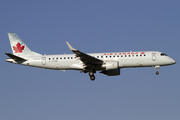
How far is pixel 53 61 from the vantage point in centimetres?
5078

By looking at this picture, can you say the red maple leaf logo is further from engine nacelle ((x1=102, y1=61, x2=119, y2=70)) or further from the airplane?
engine nacelle ((x1=102, y1=61, x2=119, y2=70))

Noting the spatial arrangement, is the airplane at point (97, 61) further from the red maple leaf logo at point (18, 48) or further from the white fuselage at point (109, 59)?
the red maple leaf logo at point (18, 48)

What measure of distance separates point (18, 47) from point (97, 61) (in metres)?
14.0

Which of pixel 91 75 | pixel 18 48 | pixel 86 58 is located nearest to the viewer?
pixel 86 58

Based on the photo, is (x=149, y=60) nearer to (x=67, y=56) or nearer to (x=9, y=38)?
(x=67, y=56)

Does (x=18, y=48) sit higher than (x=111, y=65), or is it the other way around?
(x=18, y=48)

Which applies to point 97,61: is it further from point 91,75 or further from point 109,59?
point 91,75

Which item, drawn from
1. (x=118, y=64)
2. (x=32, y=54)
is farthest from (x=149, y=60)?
(x=32, y=54)

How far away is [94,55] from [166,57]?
36.2ft

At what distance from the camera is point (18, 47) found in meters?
54.0

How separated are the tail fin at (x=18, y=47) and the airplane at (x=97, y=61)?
135 cm

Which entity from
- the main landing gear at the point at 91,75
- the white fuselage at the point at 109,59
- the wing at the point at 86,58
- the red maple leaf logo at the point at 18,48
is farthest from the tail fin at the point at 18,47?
the main landing gear at the point at 91,75

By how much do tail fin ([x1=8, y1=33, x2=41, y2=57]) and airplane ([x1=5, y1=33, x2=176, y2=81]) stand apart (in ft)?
4.41

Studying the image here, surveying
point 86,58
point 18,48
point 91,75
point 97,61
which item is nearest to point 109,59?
point 97,61
